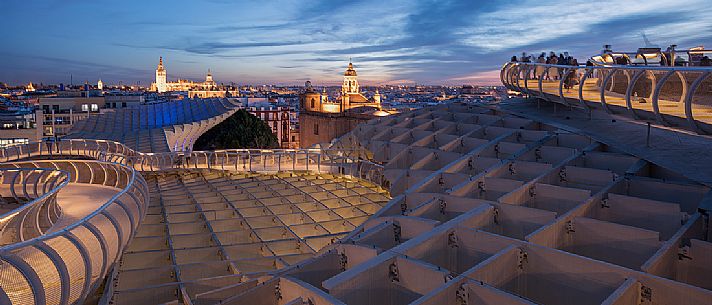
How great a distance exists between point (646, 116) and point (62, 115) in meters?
89.1

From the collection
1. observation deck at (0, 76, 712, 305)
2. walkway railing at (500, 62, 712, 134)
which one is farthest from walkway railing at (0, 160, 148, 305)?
walkway railing at (500, 62, 712, 134)

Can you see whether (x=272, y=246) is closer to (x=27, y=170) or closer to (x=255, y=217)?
(x=255, y=217)

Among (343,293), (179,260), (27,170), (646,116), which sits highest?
(646,116)

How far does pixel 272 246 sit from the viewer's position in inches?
647

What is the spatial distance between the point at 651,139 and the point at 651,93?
4.96 metres

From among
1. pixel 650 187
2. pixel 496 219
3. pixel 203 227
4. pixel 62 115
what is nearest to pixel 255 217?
pixel 203 227

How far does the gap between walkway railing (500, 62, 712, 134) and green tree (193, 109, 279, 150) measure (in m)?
58.0

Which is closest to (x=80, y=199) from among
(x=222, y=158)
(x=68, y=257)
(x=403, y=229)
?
(x=68, y=257)

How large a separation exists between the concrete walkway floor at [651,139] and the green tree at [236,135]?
5340cm

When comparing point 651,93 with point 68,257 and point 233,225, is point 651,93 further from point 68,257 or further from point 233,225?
point 233,225

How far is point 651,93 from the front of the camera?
986 cm

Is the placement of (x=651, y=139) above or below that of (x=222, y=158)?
above

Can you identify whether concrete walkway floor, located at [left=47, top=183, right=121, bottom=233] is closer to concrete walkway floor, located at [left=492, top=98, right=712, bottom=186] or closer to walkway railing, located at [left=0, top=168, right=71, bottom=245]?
walkway railing, located at [left=0, top=168, right=71, bottom=245]

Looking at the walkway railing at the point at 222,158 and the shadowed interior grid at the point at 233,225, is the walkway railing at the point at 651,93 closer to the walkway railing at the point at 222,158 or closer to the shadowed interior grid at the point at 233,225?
the shadowed interior grid at the point at 233,225
